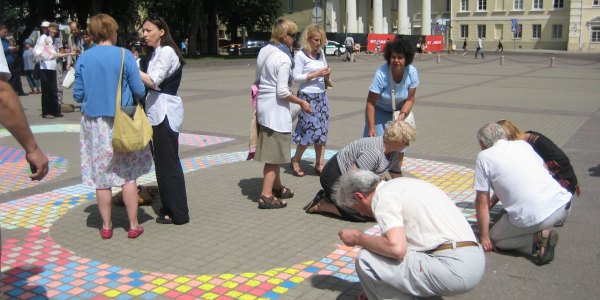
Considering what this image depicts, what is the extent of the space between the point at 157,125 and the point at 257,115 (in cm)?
102

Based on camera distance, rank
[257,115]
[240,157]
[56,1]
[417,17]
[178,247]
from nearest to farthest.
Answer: [178,247], [257,115], [240,157], [56,1], [417,17]

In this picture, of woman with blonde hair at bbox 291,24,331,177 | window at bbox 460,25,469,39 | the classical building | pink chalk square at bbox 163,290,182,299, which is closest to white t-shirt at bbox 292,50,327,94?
woman with blonde hair at bbox 291,24,331,177

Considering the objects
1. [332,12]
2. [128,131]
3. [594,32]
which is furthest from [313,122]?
[332,12]

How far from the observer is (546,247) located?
4.37 metres

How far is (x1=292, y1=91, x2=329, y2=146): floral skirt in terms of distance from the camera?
6.96 metres

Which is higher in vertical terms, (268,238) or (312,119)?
(312,119)

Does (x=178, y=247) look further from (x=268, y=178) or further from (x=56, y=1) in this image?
(x=56, y=1)

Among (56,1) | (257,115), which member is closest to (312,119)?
(257,115)

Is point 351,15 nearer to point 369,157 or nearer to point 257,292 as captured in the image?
point 369,157

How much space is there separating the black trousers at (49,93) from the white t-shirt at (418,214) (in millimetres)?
10744

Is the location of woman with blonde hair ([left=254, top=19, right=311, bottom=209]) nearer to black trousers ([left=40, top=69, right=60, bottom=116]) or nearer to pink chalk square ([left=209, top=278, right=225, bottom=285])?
pink chalk square ([left=209, top=278, right=225, bottom=285])

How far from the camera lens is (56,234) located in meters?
5.15

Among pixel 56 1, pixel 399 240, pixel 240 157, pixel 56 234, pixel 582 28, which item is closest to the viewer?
pixel 399 240

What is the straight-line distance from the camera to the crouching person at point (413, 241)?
3150 mm
